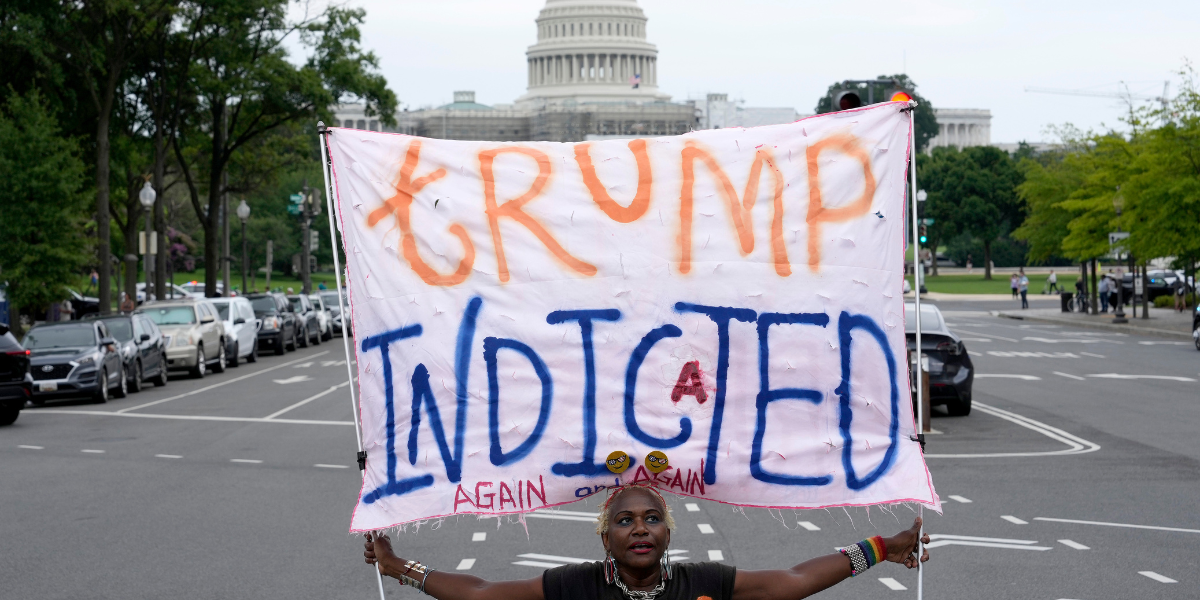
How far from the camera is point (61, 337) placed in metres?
23.8

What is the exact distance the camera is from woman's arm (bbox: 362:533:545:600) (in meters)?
4.27

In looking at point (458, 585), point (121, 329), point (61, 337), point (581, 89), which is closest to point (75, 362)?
point (61, 337)

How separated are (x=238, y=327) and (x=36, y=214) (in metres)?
5.19

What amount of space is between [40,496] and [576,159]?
8.63 meters

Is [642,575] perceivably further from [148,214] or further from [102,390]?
[148,214]

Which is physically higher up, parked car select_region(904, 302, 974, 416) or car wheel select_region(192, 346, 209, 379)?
parked car select_region(904, 302, 974, 416)

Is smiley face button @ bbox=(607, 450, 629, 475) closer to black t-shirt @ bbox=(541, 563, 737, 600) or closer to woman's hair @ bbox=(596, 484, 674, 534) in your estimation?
woman's hair @ bbox=(596, 484, 674, 534)

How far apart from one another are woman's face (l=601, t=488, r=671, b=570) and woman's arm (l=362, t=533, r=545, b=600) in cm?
28

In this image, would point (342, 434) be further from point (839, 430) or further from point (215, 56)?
point (215, 56)

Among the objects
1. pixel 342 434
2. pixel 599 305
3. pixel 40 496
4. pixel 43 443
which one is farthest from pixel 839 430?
pixel 43 443

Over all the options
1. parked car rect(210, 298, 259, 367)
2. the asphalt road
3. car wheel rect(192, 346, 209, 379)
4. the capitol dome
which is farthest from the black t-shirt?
the capitol dome

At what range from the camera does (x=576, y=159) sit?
4766 mm

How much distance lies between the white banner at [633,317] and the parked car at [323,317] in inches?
1632

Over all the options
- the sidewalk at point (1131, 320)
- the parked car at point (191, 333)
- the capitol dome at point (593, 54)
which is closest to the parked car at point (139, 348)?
the parked car at point (191, 333)
